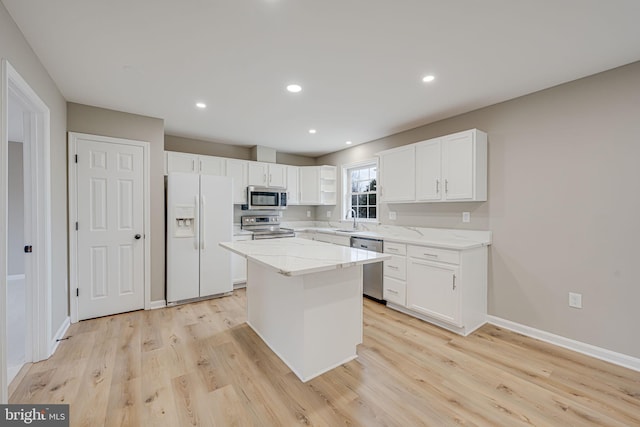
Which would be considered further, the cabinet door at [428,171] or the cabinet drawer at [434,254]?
the cabinet door at [428,171]

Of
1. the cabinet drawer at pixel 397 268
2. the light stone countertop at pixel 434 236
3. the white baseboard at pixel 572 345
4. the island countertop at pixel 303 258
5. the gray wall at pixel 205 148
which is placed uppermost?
the gray wall at pixel 205 148

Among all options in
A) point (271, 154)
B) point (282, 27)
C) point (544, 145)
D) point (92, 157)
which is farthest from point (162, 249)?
point (544, 145)

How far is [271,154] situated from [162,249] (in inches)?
98.0

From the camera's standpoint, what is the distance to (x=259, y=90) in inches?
105

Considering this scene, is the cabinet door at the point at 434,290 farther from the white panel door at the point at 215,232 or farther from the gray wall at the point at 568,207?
the white panel door at the point at 215,232

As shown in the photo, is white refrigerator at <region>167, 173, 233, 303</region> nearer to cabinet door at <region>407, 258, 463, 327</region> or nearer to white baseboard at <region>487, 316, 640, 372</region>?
cabinet door at <region>407, 258, 463, 327</region>

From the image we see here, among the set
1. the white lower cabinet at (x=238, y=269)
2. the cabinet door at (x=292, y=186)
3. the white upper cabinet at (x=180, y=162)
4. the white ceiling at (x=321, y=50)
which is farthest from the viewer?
the cabinet door at (x=292, y=186)

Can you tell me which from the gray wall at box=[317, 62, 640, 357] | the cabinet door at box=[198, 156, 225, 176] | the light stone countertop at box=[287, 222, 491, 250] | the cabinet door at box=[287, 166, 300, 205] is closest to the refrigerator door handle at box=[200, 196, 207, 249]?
the cabinet door at box=[198, 156, 225, 176]

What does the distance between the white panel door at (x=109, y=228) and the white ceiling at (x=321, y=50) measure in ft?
2.11

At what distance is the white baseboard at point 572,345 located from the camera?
2.16m

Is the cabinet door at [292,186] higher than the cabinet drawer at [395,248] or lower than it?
higher

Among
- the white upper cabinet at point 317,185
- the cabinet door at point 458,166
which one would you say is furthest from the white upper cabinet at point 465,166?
the white upper cabinet at point 317,185

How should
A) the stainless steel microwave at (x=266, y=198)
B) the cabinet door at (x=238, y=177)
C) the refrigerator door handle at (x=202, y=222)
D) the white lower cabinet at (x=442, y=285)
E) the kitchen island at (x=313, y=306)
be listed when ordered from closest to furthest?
the kitchen island at (x=313, y=306), the white lower cabinet at (x=442, y=285), the refrigerator door handle at (x=202, y=222), the cabinet door at (x=238, y=177), the stainless steel microwave at (x=266, y=198)

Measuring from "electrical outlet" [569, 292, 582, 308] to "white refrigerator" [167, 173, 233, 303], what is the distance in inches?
153
